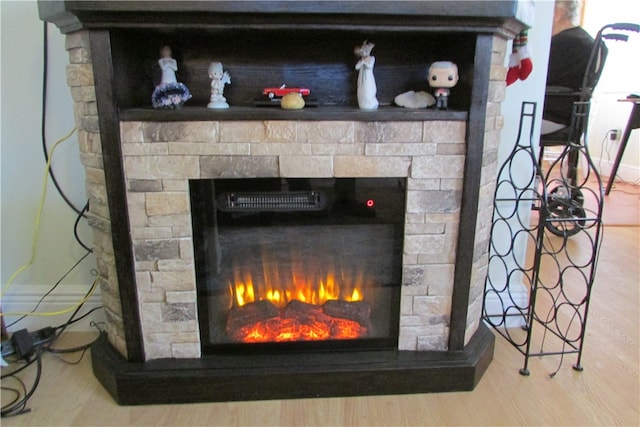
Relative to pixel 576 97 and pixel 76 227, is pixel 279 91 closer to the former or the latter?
pixel 76 227

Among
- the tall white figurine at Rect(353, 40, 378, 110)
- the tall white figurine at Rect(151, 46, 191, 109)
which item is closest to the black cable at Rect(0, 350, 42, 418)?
the tall white figurine at Rect(151, 46, 191, 109)

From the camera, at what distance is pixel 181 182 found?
1267 millimetres

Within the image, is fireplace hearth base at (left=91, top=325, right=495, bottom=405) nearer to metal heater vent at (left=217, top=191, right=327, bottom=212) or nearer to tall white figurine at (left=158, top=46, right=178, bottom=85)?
metal heater vent at (left=217, top=191, right=327, bottom=212)

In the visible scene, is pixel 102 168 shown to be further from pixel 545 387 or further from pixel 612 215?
pixel 612 215

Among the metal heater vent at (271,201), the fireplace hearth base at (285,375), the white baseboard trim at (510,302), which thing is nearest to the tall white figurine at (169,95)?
the metal heater vent at (271,201)

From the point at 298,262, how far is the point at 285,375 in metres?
0.33

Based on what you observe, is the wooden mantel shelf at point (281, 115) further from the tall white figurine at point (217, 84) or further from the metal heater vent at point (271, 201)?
the metal heater vent at point (271, 201)

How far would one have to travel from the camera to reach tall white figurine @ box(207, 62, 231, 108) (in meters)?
1.33

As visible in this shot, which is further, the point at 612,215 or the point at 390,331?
the point at 612,215

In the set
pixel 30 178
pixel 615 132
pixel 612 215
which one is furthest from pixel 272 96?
pixel 615 132

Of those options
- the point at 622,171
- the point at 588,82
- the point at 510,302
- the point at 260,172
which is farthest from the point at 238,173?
the point at 622,171

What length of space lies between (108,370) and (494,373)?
47.4 inches

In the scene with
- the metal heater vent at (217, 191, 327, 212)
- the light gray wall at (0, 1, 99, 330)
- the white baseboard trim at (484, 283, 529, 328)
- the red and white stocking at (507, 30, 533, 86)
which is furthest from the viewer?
the white baseboard trim at (484, 283, 529, 328)

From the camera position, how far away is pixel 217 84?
1348 mm
